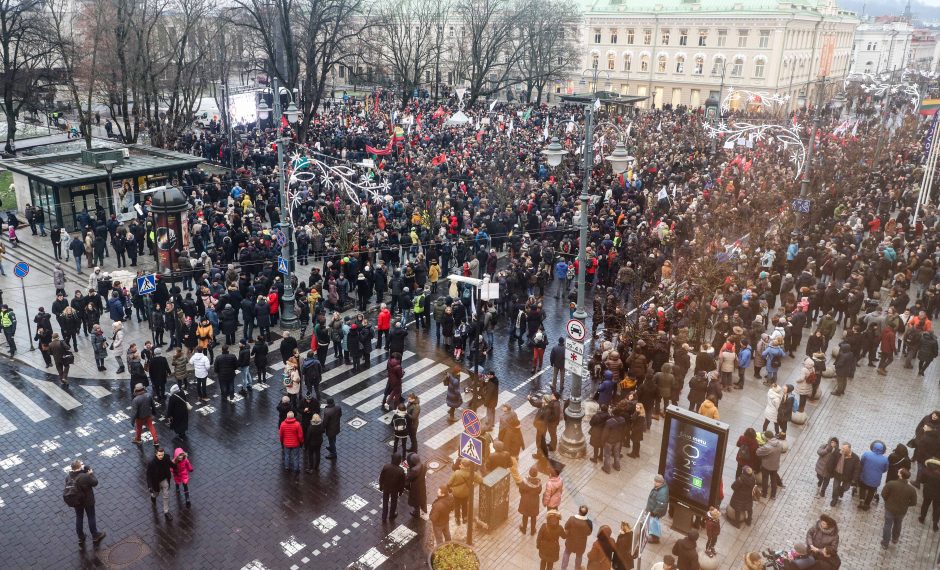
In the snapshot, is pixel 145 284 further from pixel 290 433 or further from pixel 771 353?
pixel 771 353

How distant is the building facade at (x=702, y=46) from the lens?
75.2 metres

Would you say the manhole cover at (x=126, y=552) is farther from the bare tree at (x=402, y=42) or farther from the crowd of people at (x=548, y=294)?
the bare tree at (x=402, y=42)

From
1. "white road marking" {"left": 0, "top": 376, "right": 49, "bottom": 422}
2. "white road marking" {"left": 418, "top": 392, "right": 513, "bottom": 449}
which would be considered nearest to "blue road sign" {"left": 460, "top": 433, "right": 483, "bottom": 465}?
"white road marking" {"left": 418, "top": 392, "right": 513, "bottom": 449}

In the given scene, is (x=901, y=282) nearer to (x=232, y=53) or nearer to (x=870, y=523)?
(x=870, y=523)

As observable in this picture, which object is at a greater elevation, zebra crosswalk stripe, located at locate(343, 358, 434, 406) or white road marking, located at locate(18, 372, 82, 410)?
zebra crosswalk stripe, located at locate(343, 358, 434, 406)

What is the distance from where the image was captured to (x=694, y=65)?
79.3m

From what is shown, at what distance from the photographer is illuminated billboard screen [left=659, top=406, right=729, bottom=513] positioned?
11906mm

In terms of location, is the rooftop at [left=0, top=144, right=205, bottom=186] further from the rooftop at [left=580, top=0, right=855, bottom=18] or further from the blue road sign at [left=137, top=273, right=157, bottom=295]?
the rooftop at [left=580, top=0, right=855, bottom=18]

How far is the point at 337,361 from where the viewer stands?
62.3ft

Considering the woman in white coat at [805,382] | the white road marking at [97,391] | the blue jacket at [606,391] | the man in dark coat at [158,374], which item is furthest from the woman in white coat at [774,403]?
the white road marking at [97,391]

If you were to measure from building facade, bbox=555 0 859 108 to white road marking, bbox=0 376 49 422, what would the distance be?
65843 mm

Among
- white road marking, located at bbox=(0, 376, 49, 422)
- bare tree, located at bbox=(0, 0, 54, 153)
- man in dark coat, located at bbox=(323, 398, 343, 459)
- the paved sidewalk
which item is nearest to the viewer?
the paved sidewalk

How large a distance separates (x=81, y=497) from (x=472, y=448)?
6111 millimetres

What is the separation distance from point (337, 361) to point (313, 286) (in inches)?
119
